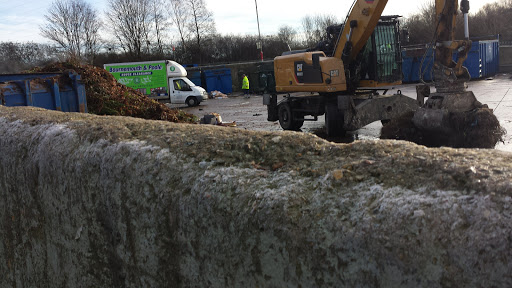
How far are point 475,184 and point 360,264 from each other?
1.73 ft

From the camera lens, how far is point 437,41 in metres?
9.90

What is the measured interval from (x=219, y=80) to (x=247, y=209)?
119ft

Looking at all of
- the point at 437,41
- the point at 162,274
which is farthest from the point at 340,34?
the point at 162,274

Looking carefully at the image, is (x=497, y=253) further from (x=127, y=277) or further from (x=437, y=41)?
(x=437, y=41)

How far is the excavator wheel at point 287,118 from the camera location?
14.3 m

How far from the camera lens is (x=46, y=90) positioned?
9.12m

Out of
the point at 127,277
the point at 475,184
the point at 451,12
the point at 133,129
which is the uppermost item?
the point at 451,12

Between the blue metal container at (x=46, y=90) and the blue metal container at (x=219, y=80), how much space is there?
28.3 m

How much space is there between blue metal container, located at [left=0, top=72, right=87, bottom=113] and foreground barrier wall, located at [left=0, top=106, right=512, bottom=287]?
5853 millimetres

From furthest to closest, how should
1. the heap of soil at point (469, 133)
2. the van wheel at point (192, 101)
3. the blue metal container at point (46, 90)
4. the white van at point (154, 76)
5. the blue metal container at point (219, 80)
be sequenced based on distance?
the blue metal container at point (219, 80)
the white van at point (154, 76)
the van wheel at point (192, 101)
the blue metal container at point (46, 90)
the heap of soil at point (469, 133)

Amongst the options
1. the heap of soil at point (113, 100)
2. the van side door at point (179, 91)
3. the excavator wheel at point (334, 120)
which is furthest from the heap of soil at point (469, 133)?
the van side door at point (179, 91)

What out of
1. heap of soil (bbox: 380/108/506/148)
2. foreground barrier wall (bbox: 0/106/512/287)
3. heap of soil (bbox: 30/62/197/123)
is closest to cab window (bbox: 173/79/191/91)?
heap of soil (bbox: 30/62/197/123)

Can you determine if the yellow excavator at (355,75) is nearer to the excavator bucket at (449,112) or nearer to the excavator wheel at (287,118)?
the excavator wheel at (287,118)

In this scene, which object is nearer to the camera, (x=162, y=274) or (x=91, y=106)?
(x=162, y=274)
